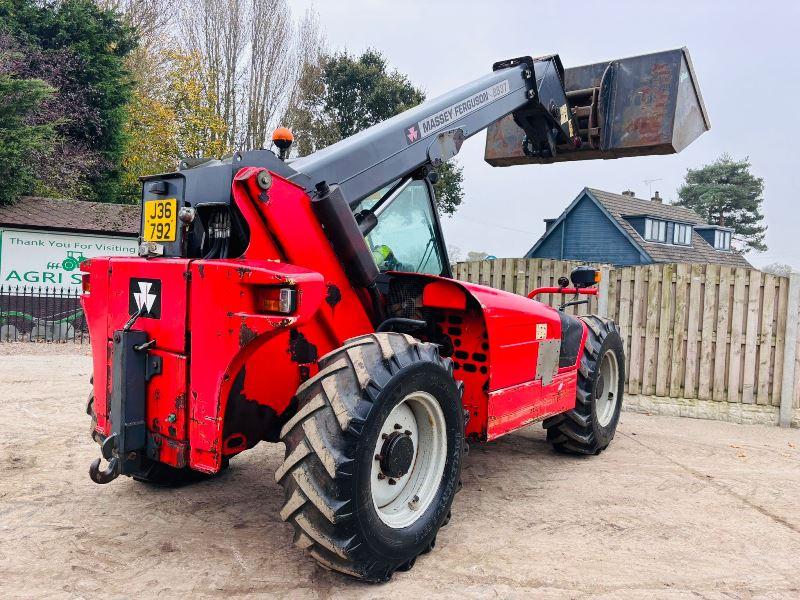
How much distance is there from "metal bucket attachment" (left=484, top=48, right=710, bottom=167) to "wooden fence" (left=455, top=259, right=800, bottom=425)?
2606mm

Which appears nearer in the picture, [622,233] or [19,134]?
[19,134]

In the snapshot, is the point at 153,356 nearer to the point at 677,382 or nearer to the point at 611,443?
the point at 611,443

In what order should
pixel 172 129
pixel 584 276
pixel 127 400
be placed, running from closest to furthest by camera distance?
1. pixel 127 400
2. pixel 584 276
3. pixel 172 129

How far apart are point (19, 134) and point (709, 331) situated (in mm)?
18142

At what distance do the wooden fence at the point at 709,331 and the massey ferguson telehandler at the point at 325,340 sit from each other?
4135 millimetres

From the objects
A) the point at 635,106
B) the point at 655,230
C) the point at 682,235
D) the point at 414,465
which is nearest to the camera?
the point at 414,465

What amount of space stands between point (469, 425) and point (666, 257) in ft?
99.3

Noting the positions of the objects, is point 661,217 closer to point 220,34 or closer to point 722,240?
Answer: point 722,240

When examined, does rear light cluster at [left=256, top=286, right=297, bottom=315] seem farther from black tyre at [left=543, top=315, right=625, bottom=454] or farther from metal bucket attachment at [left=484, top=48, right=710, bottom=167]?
metal bucket attachment at [left=484, top=48, right=710, bottom=167]

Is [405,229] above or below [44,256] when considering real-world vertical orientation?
above

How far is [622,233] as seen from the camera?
1212 inches

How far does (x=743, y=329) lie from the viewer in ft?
25.6

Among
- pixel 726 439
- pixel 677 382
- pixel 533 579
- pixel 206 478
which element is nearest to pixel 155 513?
pixel 206 478

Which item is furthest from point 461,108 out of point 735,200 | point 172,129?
point 735,200
